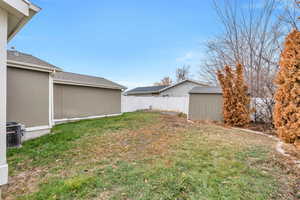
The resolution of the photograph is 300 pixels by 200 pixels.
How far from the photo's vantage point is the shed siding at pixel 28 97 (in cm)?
516

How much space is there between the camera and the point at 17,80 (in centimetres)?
527

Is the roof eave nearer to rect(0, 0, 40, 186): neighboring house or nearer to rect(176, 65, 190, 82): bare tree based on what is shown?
rect(0, 0, 40, 186): neighboring house

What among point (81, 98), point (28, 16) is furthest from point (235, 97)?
point (81, 98)

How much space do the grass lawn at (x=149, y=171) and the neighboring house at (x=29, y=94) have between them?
1.26 m

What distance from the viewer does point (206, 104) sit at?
33.1ft

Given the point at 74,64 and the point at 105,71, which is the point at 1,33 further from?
the point at 105,71

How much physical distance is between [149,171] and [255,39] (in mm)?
12628

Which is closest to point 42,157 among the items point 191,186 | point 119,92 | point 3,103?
point 3,103

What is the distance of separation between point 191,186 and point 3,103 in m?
3.17

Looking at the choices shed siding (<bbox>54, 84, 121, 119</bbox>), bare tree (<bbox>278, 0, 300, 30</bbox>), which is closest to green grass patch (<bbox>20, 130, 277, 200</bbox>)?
shed siding (<bbox>54, 84, 121, 119</bbox>)

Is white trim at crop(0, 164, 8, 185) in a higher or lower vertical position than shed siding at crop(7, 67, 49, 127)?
lower

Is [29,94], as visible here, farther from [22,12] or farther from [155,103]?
[155,103]

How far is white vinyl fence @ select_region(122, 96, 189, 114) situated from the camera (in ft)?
46.6

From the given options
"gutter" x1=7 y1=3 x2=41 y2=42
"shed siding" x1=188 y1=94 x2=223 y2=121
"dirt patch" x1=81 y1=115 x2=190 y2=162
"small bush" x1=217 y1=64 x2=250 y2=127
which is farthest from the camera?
"shed siding" x1=188 y1=94 x2=223 y2=121
